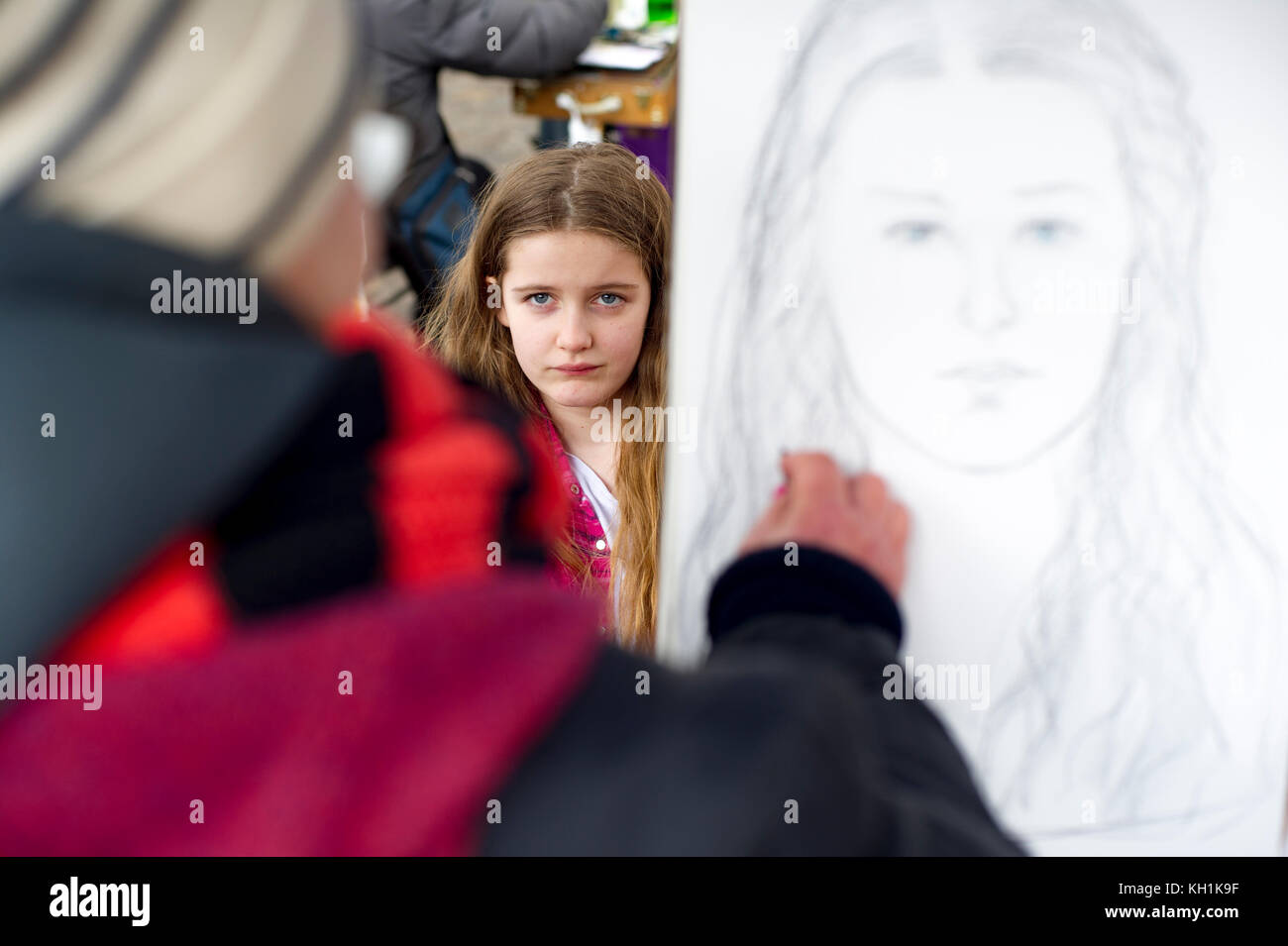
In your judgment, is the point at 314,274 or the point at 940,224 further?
the point at 940,224

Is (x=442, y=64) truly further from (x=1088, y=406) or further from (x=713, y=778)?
(x=713, y=778)

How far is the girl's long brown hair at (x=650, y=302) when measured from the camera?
4.35 ft

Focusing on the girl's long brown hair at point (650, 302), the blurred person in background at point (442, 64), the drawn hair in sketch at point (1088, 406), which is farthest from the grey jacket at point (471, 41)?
the drawn hair in sketch at point (1088, 406)

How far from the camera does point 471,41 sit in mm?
2283

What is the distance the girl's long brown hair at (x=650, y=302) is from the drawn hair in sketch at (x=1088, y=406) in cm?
26

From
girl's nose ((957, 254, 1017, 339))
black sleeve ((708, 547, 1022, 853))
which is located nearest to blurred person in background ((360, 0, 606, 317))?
girl's nose ((957, 254, 1017, 339))

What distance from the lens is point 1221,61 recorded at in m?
1.03

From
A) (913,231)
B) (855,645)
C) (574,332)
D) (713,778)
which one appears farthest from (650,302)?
(713,778)

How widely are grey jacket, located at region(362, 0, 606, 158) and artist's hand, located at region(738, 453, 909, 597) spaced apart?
5.00 feet

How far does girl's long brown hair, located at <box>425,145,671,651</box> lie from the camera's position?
4.35 feet
